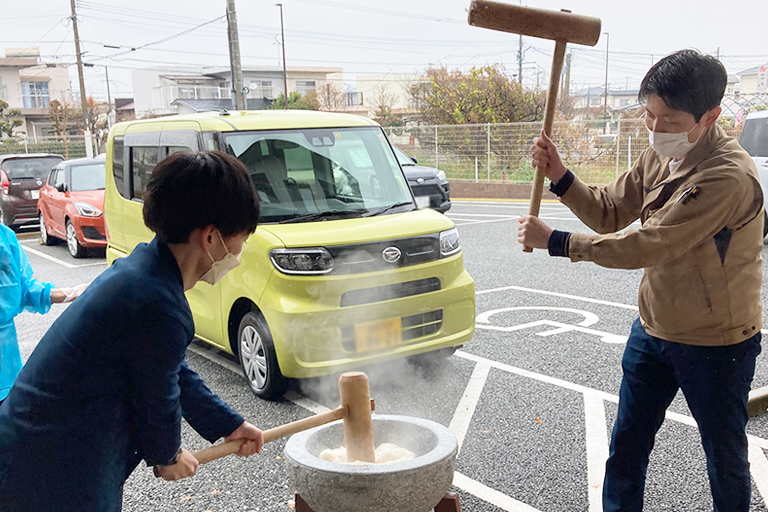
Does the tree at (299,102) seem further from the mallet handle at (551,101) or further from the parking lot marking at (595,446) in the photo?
the mallet handle at (551,101)

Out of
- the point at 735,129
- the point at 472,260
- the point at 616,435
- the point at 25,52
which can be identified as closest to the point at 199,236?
the point at 616,435

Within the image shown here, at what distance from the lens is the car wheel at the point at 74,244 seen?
1118 cm

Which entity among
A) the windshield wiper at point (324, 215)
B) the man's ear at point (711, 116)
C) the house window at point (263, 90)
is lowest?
the windshield wiper at point (324, 215)

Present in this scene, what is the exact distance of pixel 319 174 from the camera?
5039 millimetres

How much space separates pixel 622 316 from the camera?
6363 millimetres

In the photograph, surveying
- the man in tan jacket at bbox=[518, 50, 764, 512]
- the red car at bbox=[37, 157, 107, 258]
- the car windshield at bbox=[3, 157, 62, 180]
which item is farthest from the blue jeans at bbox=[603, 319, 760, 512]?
Result: the car windshield at bbox=[3, 157, 62, 180]

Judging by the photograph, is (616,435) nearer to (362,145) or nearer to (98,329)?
(98,329)

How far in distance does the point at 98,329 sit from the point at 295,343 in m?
2.52

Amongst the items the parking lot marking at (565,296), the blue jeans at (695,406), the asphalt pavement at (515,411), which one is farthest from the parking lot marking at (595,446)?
the parking lot marking at (565,296)

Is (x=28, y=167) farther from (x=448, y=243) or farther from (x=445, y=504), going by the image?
(x=445, y=504)

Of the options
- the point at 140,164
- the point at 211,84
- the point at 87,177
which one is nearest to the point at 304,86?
the point at 211,84

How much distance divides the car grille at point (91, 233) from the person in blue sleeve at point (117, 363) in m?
10.1

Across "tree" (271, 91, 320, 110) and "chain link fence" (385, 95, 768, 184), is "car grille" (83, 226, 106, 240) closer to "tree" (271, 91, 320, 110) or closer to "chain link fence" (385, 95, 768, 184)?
"chain link fence" (385, 95, 768, 184)

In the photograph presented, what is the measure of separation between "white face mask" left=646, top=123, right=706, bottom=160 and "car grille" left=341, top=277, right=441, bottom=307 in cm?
222
